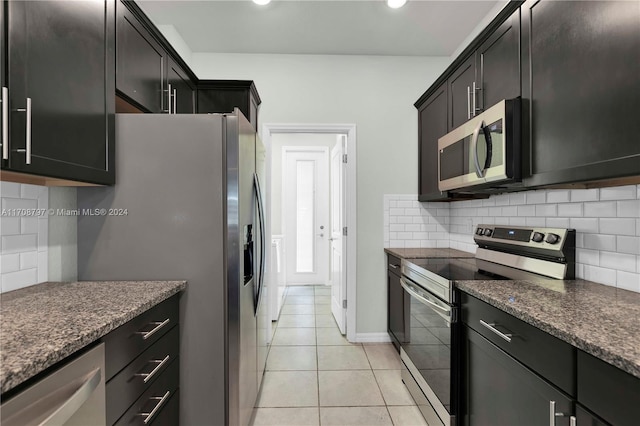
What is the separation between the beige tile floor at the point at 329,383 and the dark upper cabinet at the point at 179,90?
2.10 metres

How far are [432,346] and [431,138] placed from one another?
69.2 inches

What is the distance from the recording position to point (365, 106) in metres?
3.03

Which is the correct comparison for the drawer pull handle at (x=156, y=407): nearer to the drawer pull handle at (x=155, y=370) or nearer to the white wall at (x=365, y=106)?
the drawer pull handle at (x=155, y=370)

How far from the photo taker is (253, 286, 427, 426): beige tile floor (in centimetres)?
192

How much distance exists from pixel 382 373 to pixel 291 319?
1.46 metres

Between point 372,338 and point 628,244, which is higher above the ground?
point 628,244

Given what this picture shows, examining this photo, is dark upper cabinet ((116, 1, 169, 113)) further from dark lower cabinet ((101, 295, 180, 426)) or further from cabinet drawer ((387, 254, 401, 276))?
cabinet drawer ((387, 254, 401, 276))

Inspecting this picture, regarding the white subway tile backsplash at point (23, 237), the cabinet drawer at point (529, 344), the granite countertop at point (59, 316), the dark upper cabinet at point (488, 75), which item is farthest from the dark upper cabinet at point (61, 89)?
the dark upper cabinet at point (488, 75)

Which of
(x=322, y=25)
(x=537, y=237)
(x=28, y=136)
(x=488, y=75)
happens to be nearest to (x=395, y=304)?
(x=537, y=237)

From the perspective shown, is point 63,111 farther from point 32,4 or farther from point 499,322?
point 499,322

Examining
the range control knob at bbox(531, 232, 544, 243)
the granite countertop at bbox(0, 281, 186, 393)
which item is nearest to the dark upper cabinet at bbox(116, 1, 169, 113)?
the granite countertop at bbox(0, 281, 186, 393)

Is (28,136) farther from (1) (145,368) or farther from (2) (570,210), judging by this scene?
(2) (570,210)

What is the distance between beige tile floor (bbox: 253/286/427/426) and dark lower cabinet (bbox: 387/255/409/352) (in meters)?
0.21

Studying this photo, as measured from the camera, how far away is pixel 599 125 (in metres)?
1.10
